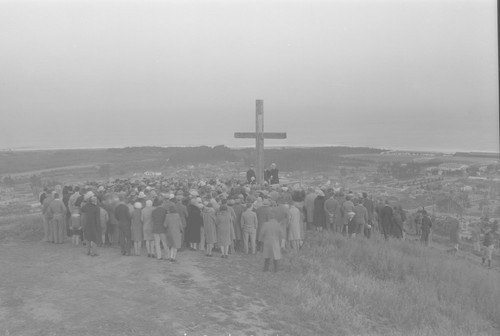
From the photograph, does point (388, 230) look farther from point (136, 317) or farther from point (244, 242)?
point (136, 317)

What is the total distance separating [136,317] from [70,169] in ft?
61.5

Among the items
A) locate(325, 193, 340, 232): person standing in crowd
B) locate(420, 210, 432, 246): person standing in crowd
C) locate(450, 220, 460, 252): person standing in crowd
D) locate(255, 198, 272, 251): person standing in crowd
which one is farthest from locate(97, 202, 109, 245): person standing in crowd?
locate(450, 220, 460, 252): person standing in crowd

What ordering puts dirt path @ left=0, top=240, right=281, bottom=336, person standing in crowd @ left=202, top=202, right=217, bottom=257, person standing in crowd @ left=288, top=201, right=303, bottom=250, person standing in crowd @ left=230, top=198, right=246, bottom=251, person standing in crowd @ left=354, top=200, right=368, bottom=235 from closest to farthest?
dirt path @ left=0, top=240, right=281, bottom=336, person standing in crowd @ left=202, top=202, right=217, bottom=257, person standing in crowd @ left=230, top=198, right=246, bottom=251, person standing in crowd @ left=288, top=201, right=303, bottom=250, person standing in crowd @ left=354, top=200, right=368, bottom=235

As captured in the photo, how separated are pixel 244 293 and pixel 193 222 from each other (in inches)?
121

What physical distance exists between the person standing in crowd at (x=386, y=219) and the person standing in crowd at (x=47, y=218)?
9.57m

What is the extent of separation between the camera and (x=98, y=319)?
23.0 feet

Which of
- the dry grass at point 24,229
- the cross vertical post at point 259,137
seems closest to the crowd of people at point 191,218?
the dry grass at point 24,229

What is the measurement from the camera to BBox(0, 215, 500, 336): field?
281 inches

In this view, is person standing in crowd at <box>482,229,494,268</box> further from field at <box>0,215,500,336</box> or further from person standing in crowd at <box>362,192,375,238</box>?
person standing in crowd at <box>362,192,375,238</box>

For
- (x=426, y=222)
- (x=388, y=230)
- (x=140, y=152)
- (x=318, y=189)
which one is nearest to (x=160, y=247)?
(x=318, y=189)

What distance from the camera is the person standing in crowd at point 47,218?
39.3 feet

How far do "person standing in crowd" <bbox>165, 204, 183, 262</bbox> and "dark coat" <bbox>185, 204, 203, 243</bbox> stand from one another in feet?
2.42

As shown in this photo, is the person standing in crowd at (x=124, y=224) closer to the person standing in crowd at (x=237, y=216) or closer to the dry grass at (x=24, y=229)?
the person standing in crowd at (x=237, y=216)

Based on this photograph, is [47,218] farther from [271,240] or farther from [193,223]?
[271,240]
